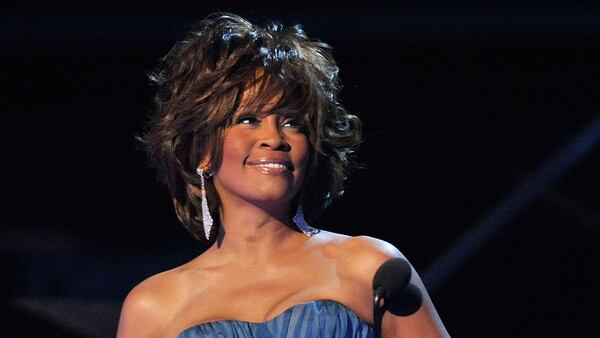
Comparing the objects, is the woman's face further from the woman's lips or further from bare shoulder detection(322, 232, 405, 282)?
bare shoulder detection(322, 232, 405, 282)

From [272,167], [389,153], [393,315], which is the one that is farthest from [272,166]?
[389,153]

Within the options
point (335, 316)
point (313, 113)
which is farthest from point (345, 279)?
point (313, 113)

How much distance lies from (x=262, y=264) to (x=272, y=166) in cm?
21

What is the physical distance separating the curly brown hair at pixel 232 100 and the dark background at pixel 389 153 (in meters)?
0.82

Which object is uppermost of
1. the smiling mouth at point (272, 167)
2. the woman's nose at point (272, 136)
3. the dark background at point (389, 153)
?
the woman's nose at point (272, 136)

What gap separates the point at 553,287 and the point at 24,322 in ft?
4.45

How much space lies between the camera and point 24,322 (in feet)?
9.77

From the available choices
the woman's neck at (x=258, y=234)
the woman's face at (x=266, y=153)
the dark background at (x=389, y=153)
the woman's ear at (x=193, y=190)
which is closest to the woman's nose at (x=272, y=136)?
the woman's face at (x=266, y=153)

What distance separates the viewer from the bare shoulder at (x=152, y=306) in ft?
7.10

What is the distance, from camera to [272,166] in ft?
6.62

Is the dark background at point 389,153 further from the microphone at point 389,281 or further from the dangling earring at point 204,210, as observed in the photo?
the microphone at point 389,281

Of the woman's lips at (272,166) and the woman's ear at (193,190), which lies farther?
the woman's ear at (193,190)

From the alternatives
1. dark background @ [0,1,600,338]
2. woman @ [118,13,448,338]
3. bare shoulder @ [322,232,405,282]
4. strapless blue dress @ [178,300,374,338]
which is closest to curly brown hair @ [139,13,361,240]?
woman @ [118,13,448,338]

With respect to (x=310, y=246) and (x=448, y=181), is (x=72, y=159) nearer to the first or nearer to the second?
(x=448, y=181)
